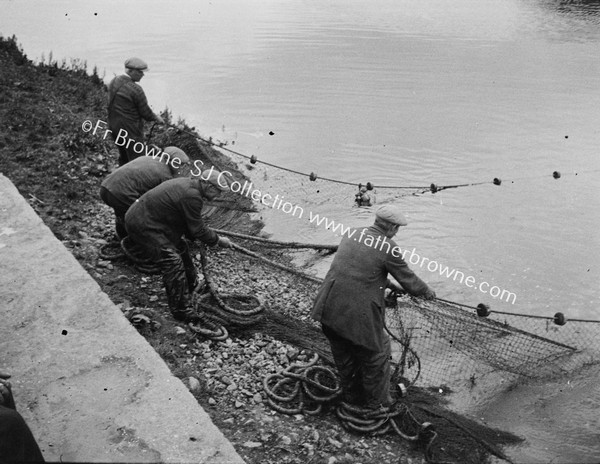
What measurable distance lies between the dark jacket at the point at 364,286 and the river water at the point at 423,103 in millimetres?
4031

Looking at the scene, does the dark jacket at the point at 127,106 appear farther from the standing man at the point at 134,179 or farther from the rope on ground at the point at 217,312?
the rope on ground at the point at 217,312

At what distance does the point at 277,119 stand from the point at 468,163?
225 inches

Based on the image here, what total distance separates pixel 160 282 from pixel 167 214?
1.31m

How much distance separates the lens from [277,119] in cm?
1684

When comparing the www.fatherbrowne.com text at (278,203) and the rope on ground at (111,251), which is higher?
the www.fatherbrowne.com text at (278,203)

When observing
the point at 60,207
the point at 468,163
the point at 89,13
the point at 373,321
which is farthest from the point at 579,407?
the point at 89,13

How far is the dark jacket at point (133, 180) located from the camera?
6.85 metres

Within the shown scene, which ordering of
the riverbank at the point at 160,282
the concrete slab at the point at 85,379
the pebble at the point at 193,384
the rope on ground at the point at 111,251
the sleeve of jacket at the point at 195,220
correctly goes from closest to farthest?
1. the concrete slab at the point at 85,379
2. the riverbank at the point at 160,282
3. the pebble at the point at 193,384
4. the sleeve of jacket at the point at 195,220
5. the rope on ground at the point at 111,251

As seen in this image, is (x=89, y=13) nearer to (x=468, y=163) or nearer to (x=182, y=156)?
(x=468, y=163)

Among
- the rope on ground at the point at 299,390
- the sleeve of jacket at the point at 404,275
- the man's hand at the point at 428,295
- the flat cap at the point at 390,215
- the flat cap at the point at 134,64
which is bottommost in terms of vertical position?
the rope on ground at the point at 299,390

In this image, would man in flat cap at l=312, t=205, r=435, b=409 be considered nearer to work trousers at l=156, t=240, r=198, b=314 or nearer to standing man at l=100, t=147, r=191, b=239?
work trousers at l=156, t=240, r=198, b=314

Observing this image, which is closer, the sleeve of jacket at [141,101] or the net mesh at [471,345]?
the net mesh at [471,345]

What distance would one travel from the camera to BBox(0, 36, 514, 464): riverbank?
5152 millimetres

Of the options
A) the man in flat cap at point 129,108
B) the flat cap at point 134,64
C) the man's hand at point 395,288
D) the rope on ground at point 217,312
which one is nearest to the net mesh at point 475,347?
the man's hand at point 395,288
